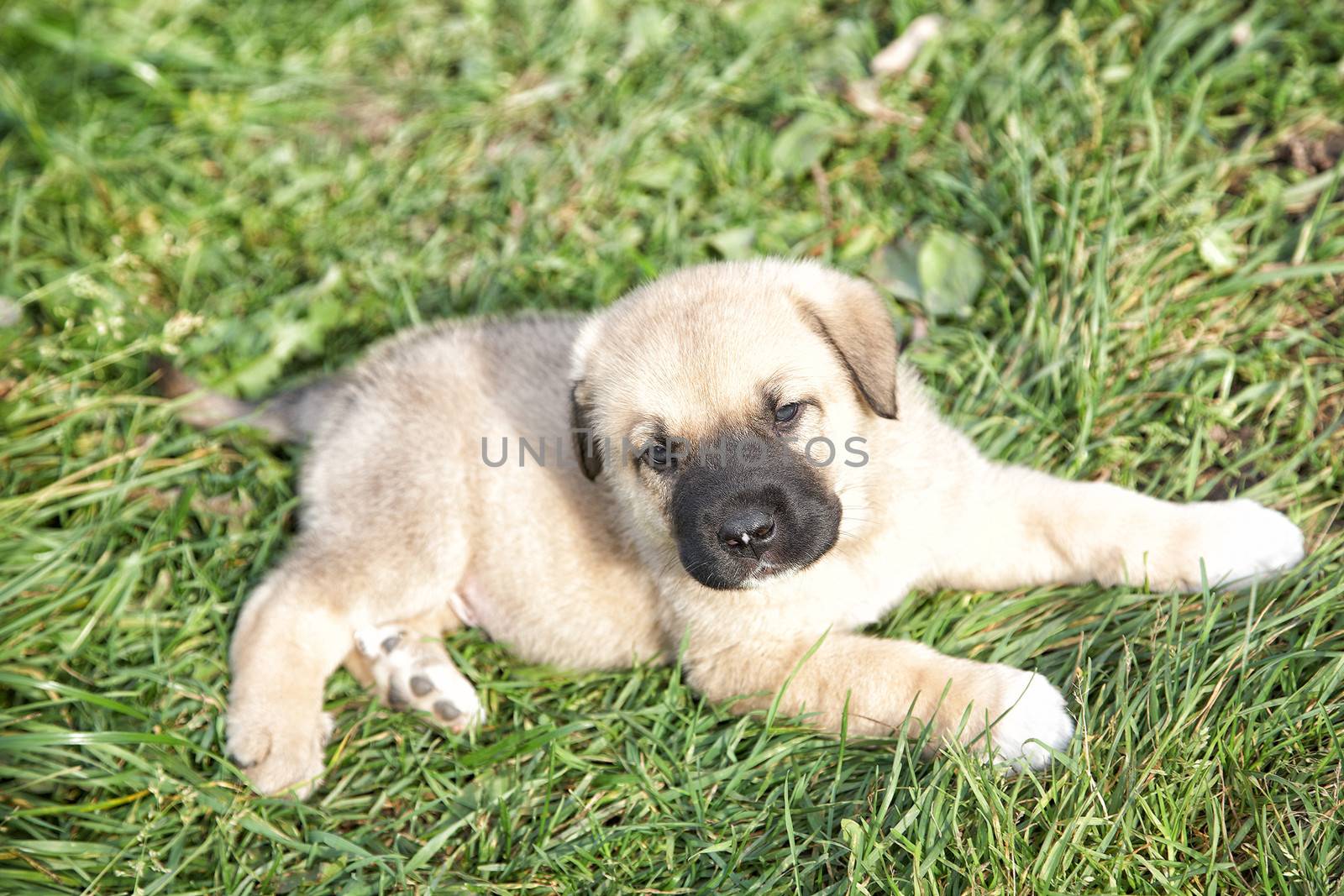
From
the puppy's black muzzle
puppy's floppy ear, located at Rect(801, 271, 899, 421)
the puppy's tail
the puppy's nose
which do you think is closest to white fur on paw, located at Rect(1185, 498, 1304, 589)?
puppy's floppy ear, located at Rect(801, 271, 899, 421)

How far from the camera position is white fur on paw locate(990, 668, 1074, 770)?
2.66 m

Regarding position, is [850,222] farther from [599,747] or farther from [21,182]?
[21,182]

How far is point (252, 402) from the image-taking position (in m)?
4.01

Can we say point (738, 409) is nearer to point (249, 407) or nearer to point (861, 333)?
point (861, 333)

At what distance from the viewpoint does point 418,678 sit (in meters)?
3.29

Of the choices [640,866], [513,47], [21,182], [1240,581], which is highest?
[513,47]

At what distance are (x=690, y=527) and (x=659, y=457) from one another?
261 millimetres

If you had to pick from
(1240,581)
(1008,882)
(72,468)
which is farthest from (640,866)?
(72,468)

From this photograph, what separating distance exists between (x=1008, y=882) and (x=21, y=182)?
453 cm

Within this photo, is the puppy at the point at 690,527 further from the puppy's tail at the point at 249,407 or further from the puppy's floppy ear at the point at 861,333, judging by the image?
the puppy's tail at the point at 249,407

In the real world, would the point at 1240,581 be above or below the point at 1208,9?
below

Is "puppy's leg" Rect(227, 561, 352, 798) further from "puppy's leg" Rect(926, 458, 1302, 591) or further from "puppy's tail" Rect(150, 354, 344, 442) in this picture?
"puppy's leg" Rect(926, 458, 1302, 591)

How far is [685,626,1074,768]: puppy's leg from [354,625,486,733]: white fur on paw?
2.25 feet

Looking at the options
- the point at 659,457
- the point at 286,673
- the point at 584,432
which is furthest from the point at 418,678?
the point at 659,457
